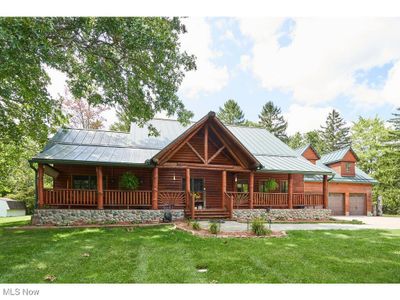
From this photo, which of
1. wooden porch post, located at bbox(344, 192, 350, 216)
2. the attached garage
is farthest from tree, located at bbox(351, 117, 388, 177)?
wooden porch post, located at bbox(344, 192, 350, 216)

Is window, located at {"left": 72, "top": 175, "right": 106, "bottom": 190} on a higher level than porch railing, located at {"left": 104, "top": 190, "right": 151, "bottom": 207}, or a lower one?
higher

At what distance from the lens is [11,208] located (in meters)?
27.4

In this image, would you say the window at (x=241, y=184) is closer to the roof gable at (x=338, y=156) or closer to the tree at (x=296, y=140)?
the roof gable at (x=338, y=156)

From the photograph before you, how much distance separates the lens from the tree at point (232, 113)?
4981cm

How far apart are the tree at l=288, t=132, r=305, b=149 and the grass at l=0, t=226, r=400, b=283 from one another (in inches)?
1803

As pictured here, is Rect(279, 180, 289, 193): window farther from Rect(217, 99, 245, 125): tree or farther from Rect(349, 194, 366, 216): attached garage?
Rect(217, 99, 245, 125): tree

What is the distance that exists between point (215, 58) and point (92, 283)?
28.1 ft

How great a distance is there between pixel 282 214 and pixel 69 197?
11453mm

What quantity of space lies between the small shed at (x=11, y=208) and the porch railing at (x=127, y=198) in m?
20.1

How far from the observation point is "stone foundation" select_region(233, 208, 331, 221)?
1459cm

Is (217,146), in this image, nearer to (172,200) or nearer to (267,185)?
(267,185)

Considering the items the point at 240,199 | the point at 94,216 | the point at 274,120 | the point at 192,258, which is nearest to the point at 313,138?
the point at 274,120

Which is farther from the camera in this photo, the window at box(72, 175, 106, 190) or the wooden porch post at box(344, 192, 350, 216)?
the wooden porch post at box(344, 192, 350, 216)

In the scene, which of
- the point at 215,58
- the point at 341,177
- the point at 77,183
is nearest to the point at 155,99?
the point at 215,58
